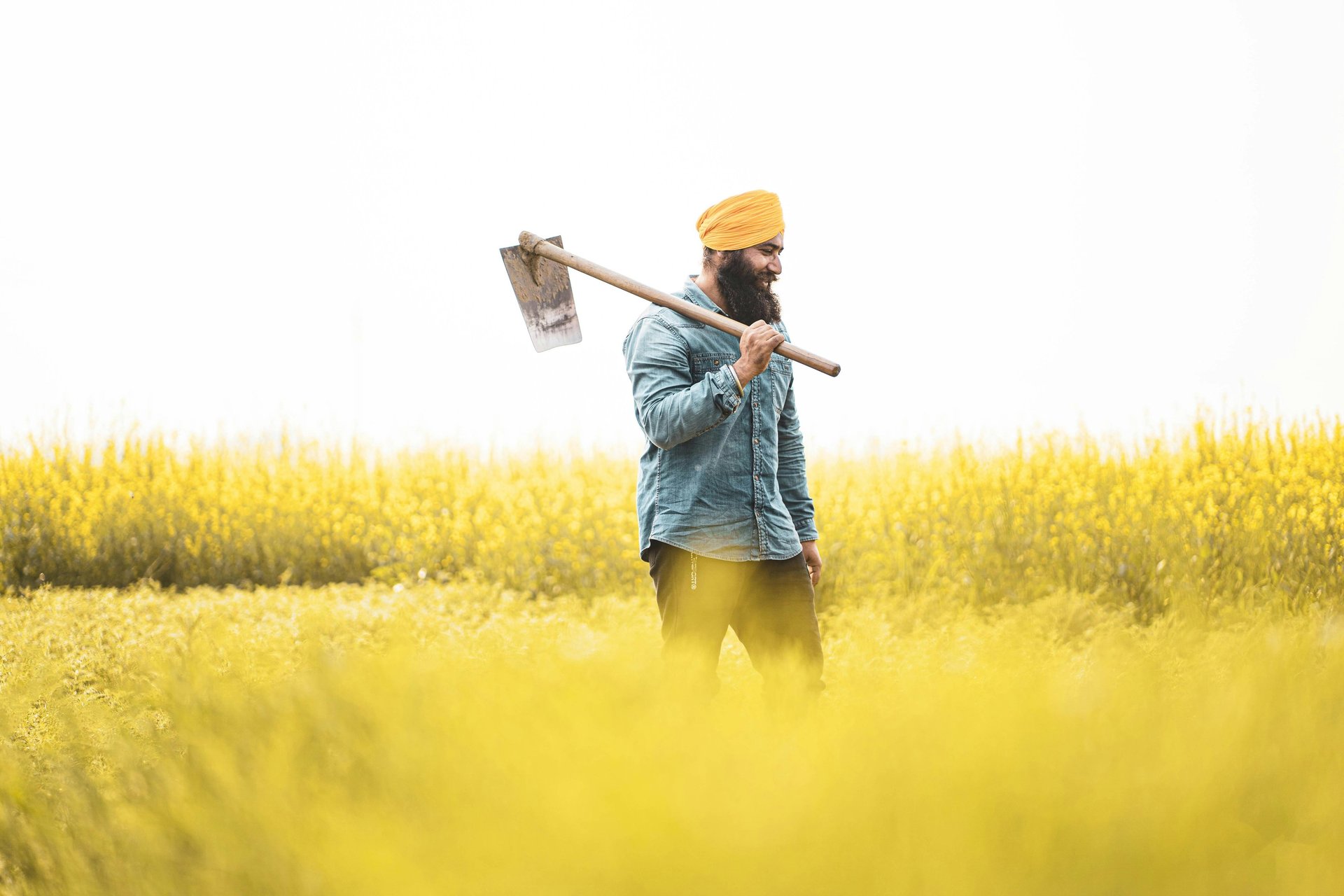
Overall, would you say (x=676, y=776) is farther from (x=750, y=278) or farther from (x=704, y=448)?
(x=750, y=278)

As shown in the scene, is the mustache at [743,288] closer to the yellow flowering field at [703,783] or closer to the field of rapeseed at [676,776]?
the field of rapeseed at [676,776]

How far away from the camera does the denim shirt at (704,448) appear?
2.81 metres

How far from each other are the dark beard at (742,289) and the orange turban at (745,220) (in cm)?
5

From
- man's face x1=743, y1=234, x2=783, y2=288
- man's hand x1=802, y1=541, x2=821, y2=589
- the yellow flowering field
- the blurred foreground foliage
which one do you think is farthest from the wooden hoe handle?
the blurred foreground foliage

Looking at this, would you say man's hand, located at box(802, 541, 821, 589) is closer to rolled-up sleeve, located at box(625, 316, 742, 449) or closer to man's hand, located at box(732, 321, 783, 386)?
rolled-up sleeve, located at box(625, 316, 742, 449)

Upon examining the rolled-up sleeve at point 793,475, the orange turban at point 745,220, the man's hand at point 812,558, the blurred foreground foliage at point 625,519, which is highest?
the orange turban at point 745,220

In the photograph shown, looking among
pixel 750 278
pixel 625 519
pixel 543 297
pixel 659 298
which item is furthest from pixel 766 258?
pixel 625 519

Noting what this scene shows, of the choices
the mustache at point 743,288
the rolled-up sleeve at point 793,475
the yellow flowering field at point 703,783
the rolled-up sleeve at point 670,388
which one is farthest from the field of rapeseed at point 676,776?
the mustache at point 743,288

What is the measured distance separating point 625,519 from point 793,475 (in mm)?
4297

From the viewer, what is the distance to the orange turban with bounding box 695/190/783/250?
302cm

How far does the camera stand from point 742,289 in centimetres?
312

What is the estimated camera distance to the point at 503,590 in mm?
7211

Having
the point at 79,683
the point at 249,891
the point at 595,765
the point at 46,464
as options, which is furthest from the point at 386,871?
the point at 46,464

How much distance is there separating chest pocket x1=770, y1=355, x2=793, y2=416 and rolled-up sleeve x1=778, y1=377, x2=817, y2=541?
0.09ft
